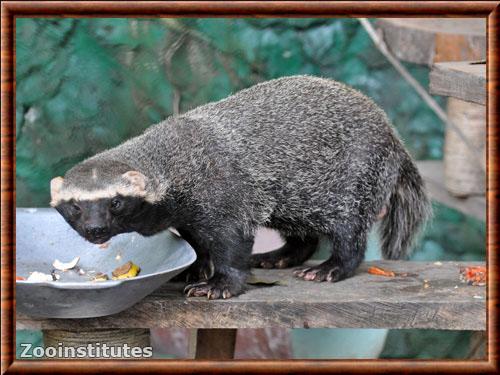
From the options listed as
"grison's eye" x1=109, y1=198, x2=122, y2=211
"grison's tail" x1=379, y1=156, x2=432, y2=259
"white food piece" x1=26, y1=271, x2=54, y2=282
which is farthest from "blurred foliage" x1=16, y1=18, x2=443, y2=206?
"grison's eye" x1=109, y1=198, x2=122, y2=211

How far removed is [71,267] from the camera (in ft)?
14.2

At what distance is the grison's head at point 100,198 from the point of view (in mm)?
3814

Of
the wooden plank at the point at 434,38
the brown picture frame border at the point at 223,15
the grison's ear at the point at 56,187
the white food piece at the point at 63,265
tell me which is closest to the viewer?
the brown picture frame border at the point at 223,15

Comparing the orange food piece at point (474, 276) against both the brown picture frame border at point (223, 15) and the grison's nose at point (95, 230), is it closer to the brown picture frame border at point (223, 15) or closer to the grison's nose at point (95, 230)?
the brown picture frame border at point (223, 15)

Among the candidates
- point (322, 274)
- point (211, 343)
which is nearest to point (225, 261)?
point (322, 274)

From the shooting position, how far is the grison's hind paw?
4.45 metres

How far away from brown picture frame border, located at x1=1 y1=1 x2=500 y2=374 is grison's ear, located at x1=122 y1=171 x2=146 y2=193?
1.61ft

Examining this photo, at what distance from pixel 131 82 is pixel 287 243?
2.22 metres

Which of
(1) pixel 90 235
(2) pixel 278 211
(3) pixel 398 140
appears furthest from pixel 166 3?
(3) pixel 398 140

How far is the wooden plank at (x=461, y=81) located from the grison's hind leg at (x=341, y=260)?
799 millimetres

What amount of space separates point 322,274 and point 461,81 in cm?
111

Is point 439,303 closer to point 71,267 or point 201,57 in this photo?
point 71,267

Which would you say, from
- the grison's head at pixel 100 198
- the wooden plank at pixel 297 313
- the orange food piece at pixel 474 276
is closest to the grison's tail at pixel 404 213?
the orange food piece at pixel 474 276

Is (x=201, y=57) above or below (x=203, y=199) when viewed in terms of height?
above
